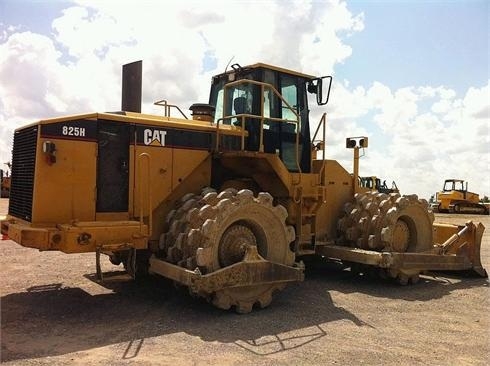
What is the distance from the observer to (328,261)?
10680mm

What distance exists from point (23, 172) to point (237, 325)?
3.37 metres

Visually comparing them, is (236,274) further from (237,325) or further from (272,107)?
(272,107)

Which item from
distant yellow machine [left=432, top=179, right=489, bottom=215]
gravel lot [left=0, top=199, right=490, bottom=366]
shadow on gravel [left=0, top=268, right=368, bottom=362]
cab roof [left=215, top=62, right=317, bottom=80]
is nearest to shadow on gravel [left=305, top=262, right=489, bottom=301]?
gravel lot [left=0, top=199, right=490, bottom=366]

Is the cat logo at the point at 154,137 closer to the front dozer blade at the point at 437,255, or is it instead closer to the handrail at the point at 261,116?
the handrail at the point at 261,116

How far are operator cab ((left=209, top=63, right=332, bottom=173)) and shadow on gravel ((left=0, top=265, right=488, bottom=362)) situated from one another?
2.29m

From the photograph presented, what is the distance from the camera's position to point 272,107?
8391 mm

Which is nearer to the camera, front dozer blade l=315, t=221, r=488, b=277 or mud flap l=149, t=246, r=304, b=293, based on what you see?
mud flap l=149, t=246, r=304, b=293

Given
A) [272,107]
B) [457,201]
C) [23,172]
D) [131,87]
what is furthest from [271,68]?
[457,201]

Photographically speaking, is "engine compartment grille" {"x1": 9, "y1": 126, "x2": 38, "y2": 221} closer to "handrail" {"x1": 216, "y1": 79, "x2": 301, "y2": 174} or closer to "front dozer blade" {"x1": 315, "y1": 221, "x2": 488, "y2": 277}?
"handrail" {"x1": 216, "y1": 79, "x2": 301, "y2": 174}

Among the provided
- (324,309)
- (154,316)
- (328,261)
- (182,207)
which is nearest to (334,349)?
(324,309)

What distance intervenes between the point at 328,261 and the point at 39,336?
21.4 ft

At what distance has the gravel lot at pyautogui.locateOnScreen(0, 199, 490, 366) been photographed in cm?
506

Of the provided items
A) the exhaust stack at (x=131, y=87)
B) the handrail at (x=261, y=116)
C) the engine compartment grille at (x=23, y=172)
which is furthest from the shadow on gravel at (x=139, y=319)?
the exhaust stack at (x=131, y=87)

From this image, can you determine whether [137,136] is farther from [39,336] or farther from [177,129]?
[39,336]
